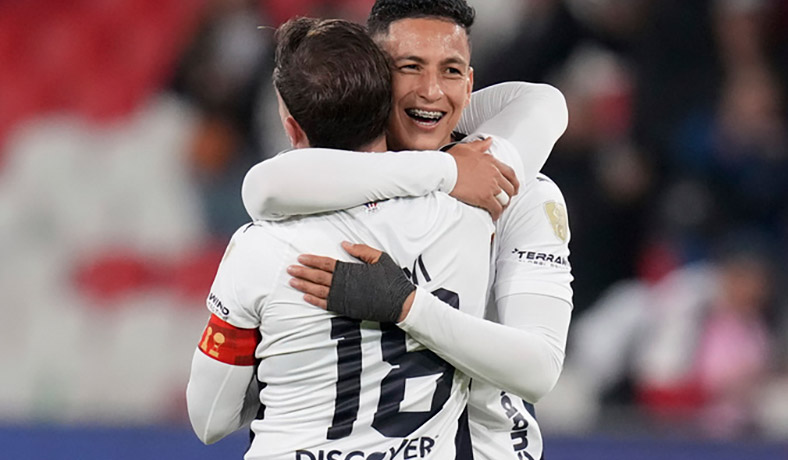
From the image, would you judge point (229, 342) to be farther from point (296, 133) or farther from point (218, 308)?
point (296, 133)

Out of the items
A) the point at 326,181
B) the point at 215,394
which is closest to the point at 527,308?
the point at 326,181

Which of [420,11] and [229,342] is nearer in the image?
[229,342]

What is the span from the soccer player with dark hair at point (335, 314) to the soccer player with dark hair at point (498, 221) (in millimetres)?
38

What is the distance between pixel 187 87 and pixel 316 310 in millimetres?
3334

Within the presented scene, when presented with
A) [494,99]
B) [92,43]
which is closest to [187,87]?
[92,43]

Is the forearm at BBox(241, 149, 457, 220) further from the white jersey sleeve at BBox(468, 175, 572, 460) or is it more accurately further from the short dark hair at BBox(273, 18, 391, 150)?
the white jersey sleeve at BBox(468, 175, 572, 460)

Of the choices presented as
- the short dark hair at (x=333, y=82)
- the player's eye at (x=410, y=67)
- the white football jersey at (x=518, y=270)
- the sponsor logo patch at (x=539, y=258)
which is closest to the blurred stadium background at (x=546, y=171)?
the white football jersey at (x=518, y=270)

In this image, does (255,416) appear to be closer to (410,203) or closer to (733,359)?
(410,203)

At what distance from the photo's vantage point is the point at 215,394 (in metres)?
1.81

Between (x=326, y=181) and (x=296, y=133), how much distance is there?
0.42ft

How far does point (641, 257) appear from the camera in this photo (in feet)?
14.2

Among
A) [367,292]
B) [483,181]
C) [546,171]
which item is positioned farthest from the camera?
[546,171]

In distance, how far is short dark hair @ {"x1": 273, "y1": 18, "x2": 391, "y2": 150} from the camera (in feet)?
5.66

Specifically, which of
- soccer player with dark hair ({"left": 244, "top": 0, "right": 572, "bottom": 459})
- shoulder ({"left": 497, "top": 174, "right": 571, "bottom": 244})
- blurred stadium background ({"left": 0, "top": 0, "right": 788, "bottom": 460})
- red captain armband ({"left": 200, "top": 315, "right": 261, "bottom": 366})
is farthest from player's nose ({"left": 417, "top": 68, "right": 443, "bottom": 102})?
blurred stadium background ({"left": 0, "top": 0, "right": 788, "bottom": 460})
